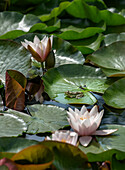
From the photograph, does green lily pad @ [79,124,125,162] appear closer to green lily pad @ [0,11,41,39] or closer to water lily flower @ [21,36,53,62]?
water lily flower @ [21,36,53,62]

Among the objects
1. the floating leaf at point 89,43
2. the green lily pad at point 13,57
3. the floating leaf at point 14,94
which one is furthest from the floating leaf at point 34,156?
the floating leaf at point 89,43

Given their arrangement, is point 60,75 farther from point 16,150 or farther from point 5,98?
point 16,150

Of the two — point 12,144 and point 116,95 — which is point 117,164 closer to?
point 12,144

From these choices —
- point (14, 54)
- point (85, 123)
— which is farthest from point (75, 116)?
point (14, 54)

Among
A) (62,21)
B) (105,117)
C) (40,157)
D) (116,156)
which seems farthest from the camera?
(62,21)

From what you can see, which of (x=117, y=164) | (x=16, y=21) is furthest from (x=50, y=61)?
(x=117, y=164)

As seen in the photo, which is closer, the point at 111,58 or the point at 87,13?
the point at 111,58

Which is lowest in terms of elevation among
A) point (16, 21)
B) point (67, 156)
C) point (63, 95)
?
point (63, 95)
